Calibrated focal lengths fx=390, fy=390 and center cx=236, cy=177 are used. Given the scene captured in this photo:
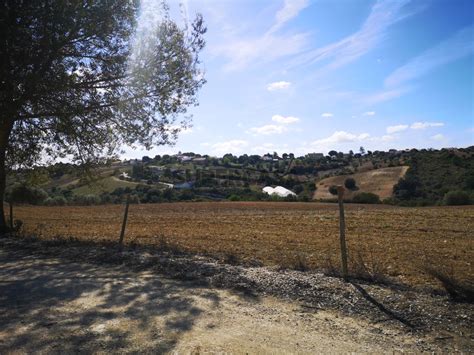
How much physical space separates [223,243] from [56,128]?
24.6 ft

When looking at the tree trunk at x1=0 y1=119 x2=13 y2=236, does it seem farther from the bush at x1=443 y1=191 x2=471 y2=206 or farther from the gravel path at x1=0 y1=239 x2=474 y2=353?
the bush at x1=443 y1=191 x2=471 y2=206

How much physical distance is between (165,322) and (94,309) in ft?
4.70

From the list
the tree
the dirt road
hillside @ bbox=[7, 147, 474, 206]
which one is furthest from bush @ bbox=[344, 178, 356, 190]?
the dirt road

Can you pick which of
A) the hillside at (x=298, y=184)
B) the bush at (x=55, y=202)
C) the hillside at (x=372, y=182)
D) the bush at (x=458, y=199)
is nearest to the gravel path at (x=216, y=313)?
the hillside at (x=298, y=184)

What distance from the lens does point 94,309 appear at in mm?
6453

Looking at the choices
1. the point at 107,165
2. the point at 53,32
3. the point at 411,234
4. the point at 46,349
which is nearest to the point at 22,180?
the point at 107,165

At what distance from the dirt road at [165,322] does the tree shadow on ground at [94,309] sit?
0.01m

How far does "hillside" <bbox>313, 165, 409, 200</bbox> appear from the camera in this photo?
65.9 m

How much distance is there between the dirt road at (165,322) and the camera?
508 centimetres

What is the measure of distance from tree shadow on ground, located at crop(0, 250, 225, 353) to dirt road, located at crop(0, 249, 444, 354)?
1 cm

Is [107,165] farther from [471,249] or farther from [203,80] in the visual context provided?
[471,249]

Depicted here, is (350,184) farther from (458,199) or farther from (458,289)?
(458,289)

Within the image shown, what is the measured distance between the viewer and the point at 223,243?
506 inches

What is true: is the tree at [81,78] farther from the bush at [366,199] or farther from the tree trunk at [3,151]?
the bush at [366,199]
